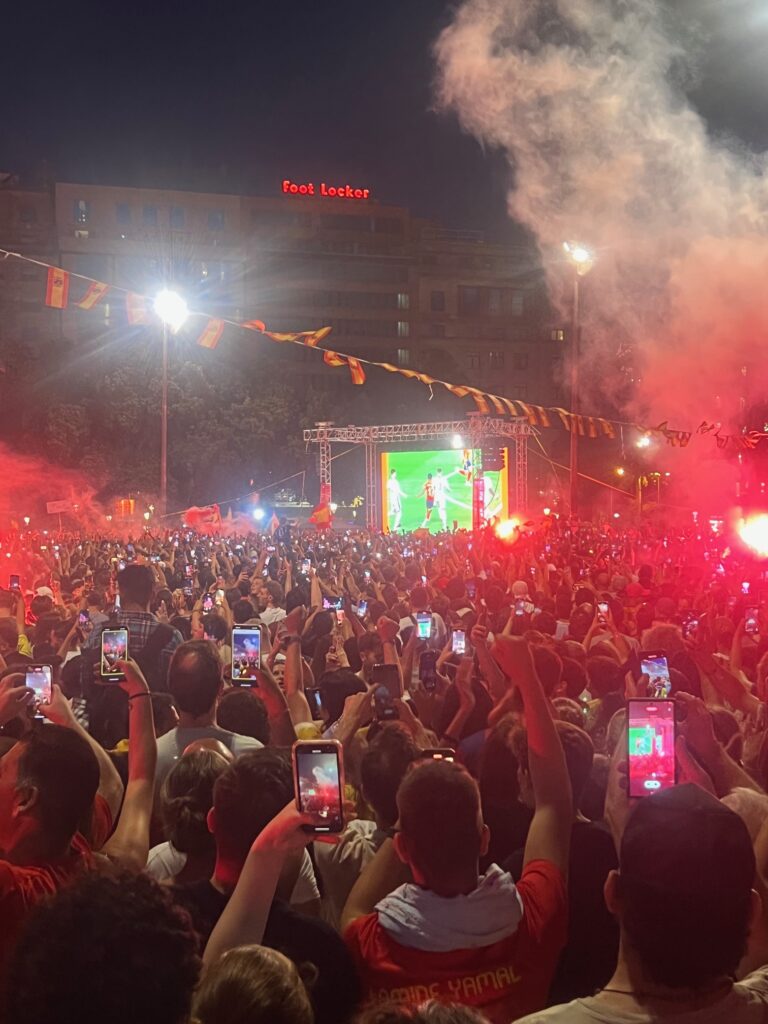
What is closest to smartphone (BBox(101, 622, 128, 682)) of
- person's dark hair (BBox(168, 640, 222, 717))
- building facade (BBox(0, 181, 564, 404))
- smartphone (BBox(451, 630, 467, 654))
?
person's dark hair (BBox(168, 640, 222, 717))

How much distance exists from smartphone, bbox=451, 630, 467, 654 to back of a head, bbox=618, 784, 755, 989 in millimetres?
6474

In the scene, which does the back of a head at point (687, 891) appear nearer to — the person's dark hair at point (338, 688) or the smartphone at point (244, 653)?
the smartphone at point (244, 653)

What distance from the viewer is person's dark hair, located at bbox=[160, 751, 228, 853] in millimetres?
3461

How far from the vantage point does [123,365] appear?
4869cm

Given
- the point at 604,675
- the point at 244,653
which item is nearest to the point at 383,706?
the point at 244,653

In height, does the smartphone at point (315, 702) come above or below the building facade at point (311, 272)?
below

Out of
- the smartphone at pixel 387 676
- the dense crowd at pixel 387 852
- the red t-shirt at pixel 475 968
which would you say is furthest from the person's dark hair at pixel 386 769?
the smartphone at pixel 387 676

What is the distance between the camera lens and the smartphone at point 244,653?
584 cm

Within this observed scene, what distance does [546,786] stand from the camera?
3.28 metres

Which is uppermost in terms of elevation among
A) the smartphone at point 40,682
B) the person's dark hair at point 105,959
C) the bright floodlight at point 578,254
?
the bright floodlight at point 578,254

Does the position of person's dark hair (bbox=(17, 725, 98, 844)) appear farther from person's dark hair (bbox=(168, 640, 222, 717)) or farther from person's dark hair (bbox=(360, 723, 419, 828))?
person's dark hair (bbox=(168, 640, 222, 717))

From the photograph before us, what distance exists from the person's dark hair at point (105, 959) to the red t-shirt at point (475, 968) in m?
0.88

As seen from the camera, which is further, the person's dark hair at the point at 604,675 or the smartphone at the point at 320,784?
the person's dark hair at the point at 604,675

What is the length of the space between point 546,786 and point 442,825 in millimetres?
584
